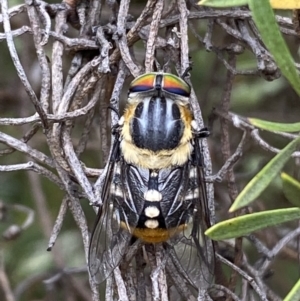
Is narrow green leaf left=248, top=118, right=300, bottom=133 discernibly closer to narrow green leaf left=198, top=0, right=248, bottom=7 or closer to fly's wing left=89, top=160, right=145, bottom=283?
narrow green leaf left=198, top=0, right=248, bottom=7

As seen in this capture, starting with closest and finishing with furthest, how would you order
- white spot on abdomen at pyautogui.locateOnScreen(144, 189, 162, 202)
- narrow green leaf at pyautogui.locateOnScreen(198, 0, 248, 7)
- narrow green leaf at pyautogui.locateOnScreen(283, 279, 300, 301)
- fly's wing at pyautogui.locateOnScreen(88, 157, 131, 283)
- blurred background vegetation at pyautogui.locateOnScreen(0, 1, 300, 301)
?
narrow green leaf at pyautogui.locateOnScreen(283, 279, 300, 301) → narrow green leaf at pyautogui.locateOnScreen(198, 0, 248, 7) → fly's wing at pyautogui.locateOnScreen(88, 157, 131, 283) → white spot on abdomen at pyautogui.locateOnScreen(144, 189, 162, 202) → blurred background vegetation at pyautogui.locateOnScreen(0, 1, 300, 301)

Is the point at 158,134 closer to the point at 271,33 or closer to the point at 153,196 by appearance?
the point at 153,196

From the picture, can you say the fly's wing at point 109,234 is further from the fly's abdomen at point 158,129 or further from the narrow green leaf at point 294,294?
the narrow green leaf at point 294,294

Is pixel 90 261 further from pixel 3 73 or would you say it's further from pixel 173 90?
pixel 3 73

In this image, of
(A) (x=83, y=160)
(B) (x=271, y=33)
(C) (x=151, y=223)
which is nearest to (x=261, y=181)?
(B) (x=271, y=33)

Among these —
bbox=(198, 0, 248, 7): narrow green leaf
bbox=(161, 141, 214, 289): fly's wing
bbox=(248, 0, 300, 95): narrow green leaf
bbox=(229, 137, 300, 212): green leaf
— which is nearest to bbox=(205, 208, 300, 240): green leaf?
bbox=(229, 137, 300, 212): green leaf

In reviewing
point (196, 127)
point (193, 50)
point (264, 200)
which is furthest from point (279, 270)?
point (196, 127)

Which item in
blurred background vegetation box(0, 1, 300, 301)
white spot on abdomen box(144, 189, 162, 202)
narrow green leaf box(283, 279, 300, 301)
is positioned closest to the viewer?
narrow green leaf box(283, 279, 300, 301)

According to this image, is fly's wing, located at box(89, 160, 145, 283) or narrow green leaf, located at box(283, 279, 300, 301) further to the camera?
fly's wing, located at box(89, 160, 145, 283)
